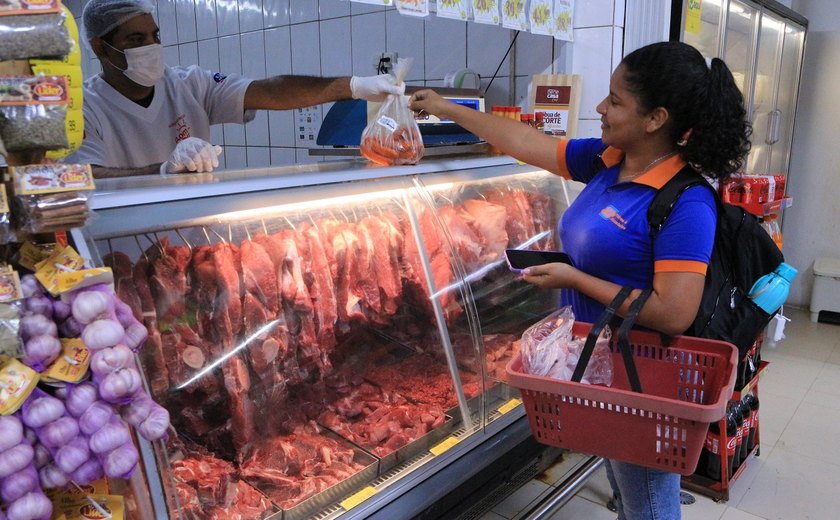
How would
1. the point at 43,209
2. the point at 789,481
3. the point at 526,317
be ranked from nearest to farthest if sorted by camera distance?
the point at 43,209 < the point at 526,317 < the point at 789,481

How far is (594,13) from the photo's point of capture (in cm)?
338

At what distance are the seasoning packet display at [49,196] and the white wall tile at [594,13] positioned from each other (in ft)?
9.70

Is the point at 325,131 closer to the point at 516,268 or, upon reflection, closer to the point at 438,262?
the point at 438,262

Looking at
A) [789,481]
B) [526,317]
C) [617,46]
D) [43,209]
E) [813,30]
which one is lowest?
[789,481]

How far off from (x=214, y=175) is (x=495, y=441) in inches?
54.2

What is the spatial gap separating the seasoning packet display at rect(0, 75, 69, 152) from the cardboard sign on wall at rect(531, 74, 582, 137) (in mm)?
2690

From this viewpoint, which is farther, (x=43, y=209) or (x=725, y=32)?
(x=725, y=32)

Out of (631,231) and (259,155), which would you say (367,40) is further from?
(631,231)

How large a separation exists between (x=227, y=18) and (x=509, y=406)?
15.8 ft

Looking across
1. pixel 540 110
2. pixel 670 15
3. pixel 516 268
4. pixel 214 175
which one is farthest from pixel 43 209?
pixel 670 15

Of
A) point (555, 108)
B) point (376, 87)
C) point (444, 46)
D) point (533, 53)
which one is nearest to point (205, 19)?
point (444, 46)

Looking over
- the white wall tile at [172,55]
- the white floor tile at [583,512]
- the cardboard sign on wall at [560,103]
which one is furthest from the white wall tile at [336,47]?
the white floor tile at [583,512]

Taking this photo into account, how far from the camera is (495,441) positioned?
2336mm

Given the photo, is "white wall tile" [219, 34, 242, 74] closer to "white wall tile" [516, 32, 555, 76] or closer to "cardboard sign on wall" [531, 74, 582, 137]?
"white wall tile" [516, 32, 555, 76]
